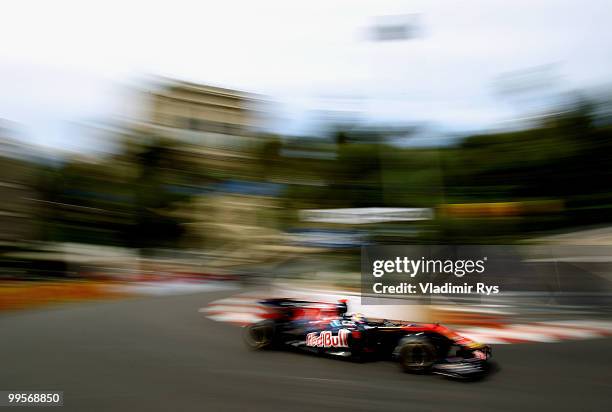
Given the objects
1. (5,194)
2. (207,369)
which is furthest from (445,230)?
(5,194)

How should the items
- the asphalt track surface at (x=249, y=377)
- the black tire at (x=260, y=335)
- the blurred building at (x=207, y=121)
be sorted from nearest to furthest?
1. the asphalt track surface at (x=249, y=377)
2. the black tire at (x=260, y=335)
3. the blurred building at (x=207, y=121)

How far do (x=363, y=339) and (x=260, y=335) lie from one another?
3.85ft

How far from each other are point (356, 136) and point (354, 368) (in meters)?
12.9

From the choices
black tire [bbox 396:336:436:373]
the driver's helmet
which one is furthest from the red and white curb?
black tire [bbox 396:336:436:373]

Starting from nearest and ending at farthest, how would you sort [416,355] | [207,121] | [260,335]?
[416,355], [260,335], [207,121]

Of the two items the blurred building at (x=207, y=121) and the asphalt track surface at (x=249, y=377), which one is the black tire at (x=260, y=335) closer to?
the asphalt track surface at (x=249, y=377)

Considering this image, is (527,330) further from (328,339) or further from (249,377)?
(249,377)

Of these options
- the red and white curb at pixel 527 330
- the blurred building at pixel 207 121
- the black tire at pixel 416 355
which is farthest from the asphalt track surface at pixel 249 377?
the blurred building at pixel 207 121

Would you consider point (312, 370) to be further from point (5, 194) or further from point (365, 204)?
point (5, 194)

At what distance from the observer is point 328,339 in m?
5.11

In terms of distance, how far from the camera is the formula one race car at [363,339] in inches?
181

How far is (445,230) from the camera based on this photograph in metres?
13.2

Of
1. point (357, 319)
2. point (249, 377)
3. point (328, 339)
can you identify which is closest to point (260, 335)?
point (328, 339)

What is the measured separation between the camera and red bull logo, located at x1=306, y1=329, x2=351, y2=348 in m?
5.02
